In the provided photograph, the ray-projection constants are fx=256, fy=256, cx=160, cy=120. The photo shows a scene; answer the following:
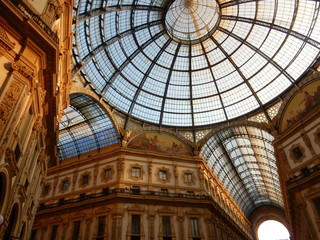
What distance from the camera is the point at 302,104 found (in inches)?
1233

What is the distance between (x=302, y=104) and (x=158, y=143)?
64.6 feet

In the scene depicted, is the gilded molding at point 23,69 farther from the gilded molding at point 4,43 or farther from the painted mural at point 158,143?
the painted mural at point 158,143

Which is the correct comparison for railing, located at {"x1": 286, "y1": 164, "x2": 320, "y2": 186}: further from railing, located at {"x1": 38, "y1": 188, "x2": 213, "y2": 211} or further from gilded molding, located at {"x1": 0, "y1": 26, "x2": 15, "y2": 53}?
gilded molding, located at {"x1": 0, "y1": 26, "x2": 15, "y2": 53}

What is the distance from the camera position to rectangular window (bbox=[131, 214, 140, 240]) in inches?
1112

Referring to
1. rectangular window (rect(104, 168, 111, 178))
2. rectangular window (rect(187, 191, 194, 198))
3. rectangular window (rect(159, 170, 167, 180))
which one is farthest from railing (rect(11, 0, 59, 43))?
rectangular window (rect(187, 191, 194, 198))

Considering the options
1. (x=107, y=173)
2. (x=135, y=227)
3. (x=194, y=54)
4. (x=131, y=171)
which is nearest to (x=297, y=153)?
(x=131, y=171)

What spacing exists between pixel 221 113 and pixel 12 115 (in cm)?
3340

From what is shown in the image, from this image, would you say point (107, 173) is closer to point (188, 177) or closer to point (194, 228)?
point (188, 177)

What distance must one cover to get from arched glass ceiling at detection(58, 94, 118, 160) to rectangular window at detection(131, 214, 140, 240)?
11734mm

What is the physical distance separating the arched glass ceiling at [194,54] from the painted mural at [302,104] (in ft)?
10.5

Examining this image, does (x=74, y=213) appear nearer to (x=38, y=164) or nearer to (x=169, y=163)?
(x=38, y=164)

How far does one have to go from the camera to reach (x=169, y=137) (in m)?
39.7

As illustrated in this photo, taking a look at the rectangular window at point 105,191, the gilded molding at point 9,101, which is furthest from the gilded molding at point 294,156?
the gilded molding at point 9,101

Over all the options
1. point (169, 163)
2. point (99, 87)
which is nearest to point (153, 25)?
point (99, 87)
